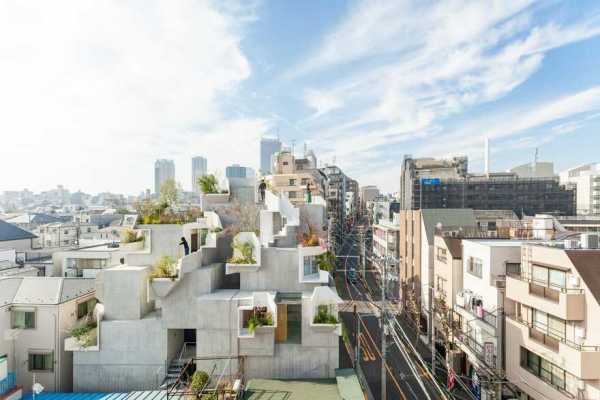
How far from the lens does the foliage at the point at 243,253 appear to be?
13453mm

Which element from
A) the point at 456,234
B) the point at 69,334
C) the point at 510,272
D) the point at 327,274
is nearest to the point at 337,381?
the point at 327,274

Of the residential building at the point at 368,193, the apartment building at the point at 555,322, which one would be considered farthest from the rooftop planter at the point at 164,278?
the residential building at the point at 368,193

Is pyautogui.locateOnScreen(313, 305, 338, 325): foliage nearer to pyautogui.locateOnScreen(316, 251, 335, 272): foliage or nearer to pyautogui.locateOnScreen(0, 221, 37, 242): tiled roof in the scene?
pyautogui.locateOnScreen(316, 251, 335, 272): foliage

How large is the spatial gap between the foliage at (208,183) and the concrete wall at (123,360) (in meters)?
9.21

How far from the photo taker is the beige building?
3989 cm

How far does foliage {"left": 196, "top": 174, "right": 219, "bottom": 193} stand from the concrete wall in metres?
9.21

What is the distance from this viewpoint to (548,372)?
47.9 feet

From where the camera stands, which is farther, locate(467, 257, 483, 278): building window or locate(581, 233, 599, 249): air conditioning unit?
locate(467, 257, 483, 278): building window

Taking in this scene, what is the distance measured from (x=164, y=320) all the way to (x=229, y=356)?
3.13m

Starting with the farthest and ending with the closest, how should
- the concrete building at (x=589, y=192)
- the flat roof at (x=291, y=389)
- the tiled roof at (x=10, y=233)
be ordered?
Result: the concrete building at (x=589, y=192) < the tiled roof at (x=10, y=233) < the flat roof at (x=291, y=389)

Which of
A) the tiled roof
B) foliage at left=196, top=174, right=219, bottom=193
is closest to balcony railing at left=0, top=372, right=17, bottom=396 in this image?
foliage at left=196, top=174, right=219, bottom=193

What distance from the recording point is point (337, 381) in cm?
1161

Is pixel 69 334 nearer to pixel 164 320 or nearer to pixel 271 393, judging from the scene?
pixel 164 320

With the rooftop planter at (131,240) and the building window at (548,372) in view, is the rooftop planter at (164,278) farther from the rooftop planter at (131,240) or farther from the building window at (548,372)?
the building window at (548,372)
